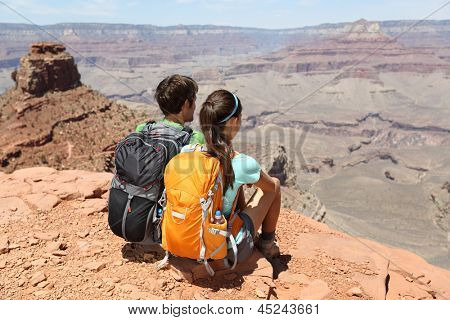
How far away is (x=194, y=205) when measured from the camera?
130 inches

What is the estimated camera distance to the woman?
336 cm

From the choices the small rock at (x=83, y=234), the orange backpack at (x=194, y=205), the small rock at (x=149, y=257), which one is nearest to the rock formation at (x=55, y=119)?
the small rock at (x=83, y=234)

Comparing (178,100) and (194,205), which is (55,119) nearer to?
(178,100)

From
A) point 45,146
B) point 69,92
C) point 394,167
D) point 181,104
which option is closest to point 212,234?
point 181,104

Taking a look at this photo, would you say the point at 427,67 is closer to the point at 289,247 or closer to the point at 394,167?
the point at 394,167

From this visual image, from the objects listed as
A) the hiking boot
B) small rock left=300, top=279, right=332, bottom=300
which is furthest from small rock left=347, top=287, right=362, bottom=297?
the hiking boot

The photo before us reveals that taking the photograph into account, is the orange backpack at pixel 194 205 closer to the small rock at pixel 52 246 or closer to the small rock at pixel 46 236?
the small rock at pixel 52 246

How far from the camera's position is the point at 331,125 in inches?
5197

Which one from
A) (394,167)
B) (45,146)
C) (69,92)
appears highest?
(69,92)

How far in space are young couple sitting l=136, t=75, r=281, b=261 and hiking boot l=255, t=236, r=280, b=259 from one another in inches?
6.2

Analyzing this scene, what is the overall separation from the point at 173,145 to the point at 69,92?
26.2 meters

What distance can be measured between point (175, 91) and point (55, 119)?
2251 centimetres

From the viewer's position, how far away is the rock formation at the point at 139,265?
370cm

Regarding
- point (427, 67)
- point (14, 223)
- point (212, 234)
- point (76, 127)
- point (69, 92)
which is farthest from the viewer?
point (427, 67)
